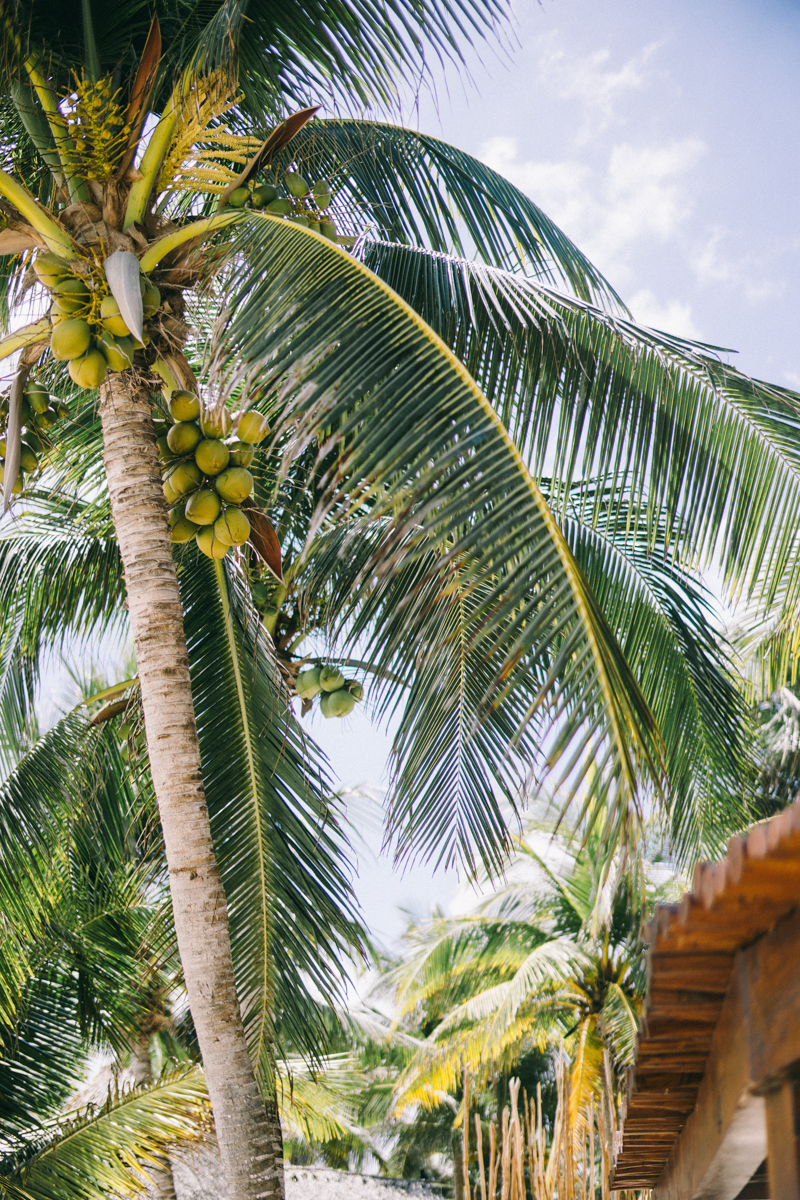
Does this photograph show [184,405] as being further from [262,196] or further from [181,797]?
[181,797]

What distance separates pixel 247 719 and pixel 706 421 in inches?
90.3

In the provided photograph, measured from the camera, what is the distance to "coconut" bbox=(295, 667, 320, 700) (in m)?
4.66

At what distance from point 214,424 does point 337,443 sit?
57cm

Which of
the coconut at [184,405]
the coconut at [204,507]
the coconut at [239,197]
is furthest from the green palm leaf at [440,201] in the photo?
the coconut at [204,507]

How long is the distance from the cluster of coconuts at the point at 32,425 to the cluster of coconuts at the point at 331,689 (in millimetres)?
1435

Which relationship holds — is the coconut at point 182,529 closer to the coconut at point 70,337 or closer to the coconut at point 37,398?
the coconut at point 70,337

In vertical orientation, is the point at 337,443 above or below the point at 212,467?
above

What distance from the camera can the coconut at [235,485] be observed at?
3410 mm

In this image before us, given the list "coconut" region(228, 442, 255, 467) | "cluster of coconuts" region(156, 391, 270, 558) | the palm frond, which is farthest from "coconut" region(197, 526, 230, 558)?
the palm frond

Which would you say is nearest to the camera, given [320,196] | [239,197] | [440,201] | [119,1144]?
[239,197]

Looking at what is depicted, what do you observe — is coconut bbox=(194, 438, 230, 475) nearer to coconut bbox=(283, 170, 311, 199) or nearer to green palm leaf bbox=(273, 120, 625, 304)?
coconut bbox=(283, 170, 311, 199)

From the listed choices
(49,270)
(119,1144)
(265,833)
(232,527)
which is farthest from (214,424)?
(119,1144)

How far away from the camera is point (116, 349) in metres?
3.38

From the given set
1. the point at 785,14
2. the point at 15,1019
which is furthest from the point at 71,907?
the point at 785,14
